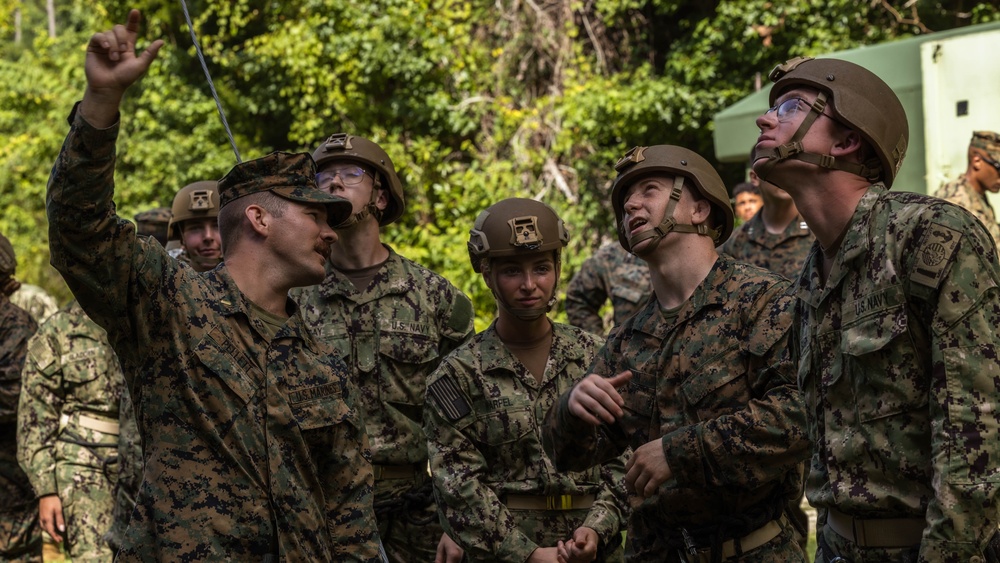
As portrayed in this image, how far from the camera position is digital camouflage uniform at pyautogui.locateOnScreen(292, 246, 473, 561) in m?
6.36

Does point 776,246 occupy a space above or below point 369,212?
below

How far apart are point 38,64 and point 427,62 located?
49.8ft

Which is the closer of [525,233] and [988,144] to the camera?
[525,233]

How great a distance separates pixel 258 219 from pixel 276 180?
18 centimetres

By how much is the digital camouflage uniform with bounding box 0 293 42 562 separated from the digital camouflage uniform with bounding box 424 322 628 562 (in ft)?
13.8

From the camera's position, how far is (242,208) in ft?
15.6

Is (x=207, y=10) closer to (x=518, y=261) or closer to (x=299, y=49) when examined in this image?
(x=299, y=49)

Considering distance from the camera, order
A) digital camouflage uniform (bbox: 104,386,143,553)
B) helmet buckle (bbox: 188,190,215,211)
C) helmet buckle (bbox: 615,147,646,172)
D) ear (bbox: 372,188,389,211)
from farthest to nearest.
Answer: helmet buckle (bbox: 188,190,215,211), digital camouflage uniform (bbox: 104,386,143,553), ear (bbox: 372,188,389,211), helmet buckle (bbox: 615,147,646,172)

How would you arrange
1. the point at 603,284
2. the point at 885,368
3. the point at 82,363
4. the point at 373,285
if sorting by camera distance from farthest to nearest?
the point at 603,284, the point at 82,363, the point at 373,285, the point at 885,368

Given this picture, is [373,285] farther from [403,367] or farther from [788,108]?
[788,108]

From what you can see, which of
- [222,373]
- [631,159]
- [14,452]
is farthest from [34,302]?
[631,159]

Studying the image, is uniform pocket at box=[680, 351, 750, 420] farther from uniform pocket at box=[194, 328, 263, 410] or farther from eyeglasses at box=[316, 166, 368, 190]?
eyeglasses at box=[316, 166, 368, 190]

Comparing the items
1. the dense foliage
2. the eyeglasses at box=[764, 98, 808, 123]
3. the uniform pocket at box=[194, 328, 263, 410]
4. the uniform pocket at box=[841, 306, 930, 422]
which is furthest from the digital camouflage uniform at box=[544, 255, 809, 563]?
the dense foliage

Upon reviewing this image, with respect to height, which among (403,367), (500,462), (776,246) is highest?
(776,246)
